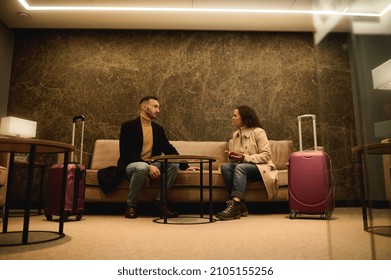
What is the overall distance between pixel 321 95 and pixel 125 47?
2.99m

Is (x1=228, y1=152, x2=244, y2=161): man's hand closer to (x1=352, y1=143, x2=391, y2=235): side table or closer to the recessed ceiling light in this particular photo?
(x1=352, y1=143, x2=391, y2=235): side table

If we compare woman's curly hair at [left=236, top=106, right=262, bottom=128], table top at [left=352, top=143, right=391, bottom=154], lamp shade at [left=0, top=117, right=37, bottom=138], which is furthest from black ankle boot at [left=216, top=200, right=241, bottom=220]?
lamp shade at [left=0, top=117, right=37, bottom=138]

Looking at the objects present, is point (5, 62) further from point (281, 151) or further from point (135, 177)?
point (281, 151)

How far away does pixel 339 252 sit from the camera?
4.25 feet

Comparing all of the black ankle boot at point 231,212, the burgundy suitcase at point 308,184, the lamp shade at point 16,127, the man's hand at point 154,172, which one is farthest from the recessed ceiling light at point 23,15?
the burgundy suitcase at point 308,184

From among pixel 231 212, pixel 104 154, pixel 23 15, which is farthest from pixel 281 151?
pixel 23 15

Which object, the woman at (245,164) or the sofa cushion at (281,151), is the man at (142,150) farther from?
the sofa cushion at (281,151)

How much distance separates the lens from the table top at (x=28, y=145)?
4.85 feet

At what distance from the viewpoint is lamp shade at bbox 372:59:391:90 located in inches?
61.3

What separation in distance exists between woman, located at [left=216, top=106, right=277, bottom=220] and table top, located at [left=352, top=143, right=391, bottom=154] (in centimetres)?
132

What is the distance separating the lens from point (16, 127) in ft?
11.0

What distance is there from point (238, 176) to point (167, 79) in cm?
173

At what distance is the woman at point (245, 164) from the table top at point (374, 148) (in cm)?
132

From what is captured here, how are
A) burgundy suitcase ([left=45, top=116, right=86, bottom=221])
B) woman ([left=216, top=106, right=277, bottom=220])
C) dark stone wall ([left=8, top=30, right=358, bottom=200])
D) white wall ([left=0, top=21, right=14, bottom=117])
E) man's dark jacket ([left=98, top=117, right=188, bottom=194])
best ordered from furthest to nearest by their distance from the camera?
dark stone wall ([left=8, top=30, right=358, bottom=200])
white wall ([left=0, top=21, right=14, bottom=117])
man's dark jacket ([left=98, top=117, right=188, bottom=194])
woman ([left=216, top=106, right=277, bottom=220])
burgundy suitcase ([left=45, top=116, right=86, bottom=221])
